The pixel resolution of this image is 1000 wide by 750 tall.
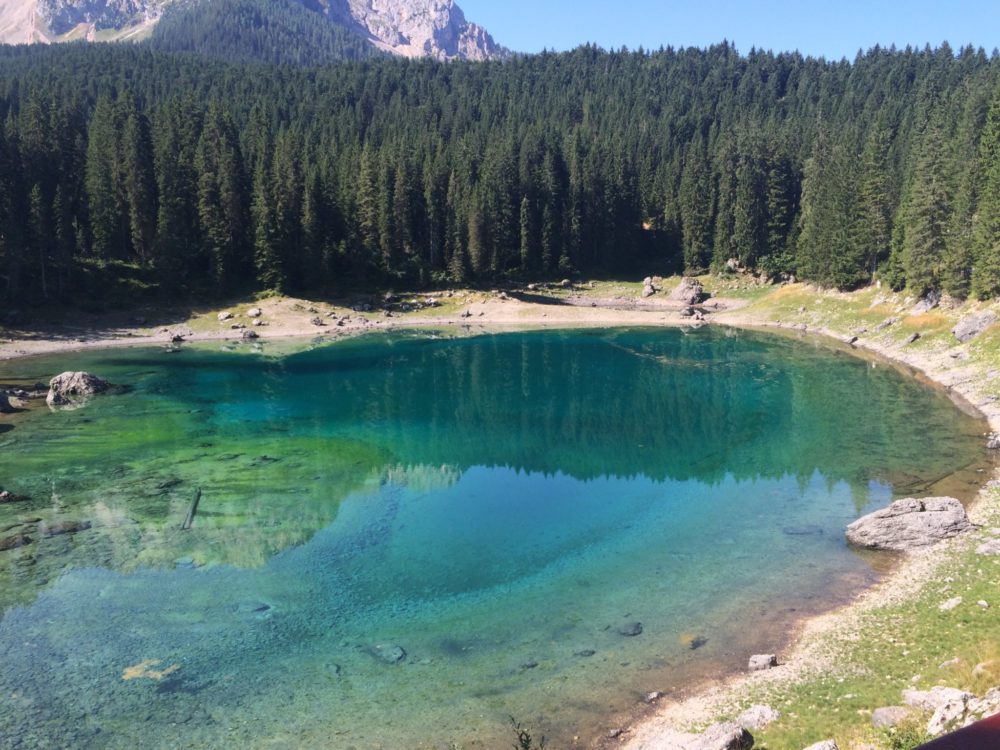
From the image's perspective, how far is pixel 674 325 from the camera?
93.8m

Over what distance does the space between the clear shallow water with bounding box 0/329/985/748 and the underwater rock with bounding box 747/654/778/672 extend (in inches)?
27.9

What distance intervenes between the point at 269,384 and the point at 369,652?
144 ft

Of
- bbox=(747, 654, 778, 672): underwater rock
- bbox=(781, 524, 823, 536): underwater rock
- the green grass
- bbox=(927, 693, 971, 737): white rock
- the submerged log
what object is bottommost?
the submerged log

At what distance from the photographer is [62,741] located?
1845cm

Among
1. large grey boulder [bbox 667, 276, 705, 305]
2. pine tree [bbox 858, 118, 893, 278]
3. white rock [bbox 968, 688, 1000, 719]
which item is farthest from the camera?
large grey boulder [bbox 667, 276, 705, 305]

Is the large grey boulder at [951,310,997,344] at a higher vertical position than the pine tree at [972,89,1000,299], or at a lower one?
lower

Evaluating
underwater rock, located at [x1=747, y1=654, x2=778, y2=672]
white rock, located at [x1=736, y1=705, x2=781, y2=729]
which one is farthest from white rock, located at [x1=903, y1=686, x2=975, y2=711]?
underwater rock, located at [x1=747, y1=654, x2=778, y2=672]

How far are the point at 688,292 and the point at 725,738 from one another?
9847 centimetres

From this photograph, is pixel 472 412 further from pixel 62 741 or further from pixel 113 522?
pixel 62 741

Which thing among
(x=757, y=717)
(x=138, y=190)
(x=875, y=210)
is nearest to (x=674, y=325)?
(x=875, y=210)

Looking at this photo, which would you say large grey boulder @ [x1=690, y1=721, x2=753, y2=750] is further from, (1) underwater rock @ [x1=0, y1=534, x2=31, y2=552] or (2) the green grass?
(1) underwater rock @ [x1=0, y1=534, x2=31, y2=552]

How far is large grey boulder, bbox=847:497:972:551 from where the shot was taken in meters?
27.4

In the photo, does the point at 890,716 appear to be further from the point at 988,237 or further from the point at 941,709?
the point at 988,237

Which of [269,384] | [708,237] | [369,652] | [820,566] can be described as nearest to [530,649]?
[369,652]
